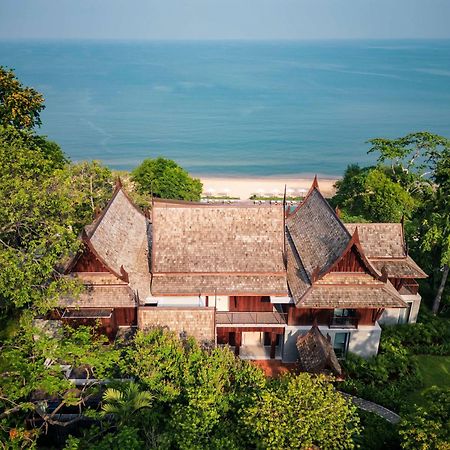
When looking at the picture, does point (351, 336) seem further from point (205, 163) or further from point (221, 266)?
point (205, 163)

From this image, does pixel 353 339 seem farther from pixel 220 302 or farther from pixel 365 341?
pixel 220 302

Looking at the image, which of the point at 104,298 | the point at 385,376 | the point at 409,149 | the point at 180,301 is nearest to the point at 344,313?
the point at 385,376

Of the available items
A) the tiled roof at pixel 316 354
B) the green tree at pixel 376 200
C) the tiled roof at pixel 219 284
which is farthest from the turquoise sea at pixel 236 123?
the tiled roof at pixel 316 354

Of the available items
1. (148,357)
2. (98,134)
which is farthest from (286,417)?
(98,134)

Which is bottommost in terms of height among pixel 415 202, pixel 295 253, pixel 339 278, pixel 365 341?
pixel 365 341

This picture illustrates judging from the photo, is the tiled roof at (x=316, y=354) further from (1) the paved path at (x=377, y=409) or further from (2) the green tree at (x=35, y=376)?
(2) the green tree at (x=35, y=376)
